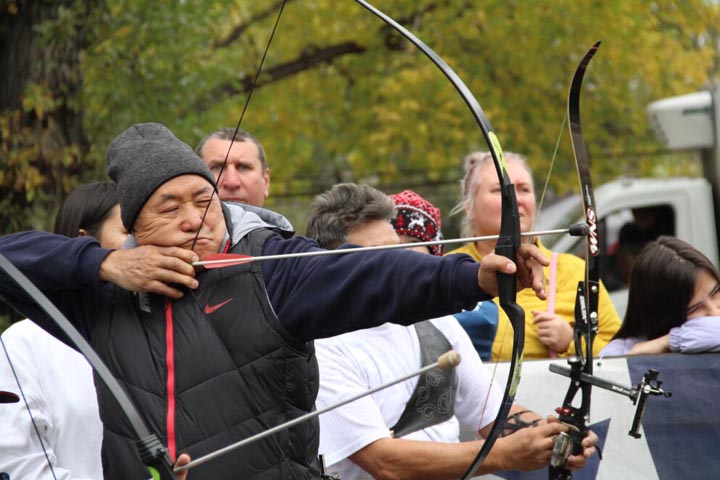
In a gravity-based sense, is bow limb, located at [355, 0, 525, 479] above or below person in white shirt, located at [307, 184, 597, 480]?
above

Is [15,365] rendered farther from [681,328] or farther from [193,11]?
[193,11]

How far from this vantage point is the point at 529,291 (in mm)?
3707

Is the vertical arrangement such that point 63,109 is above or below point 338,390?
above

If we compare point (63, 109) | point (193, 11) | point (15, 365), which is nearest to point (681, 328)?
point (15, 365)

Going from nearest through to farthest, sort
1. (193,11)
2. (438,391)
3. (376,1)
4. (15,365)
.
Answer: (15,365)
(438,391)
(193,11)
(376,1)

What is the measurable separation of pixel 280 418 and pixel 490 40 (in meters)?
8.39

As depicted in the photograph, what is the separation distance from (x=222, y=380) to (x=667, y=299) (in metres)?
1.74

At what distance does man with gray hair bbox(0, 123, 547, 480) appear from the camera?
7.40ft

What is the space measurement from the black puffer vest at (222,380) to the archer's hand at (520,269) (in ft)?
1.44

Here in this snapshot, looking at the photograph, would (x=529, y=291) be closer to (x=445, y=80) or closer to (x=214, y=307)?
(x=214, y=307)

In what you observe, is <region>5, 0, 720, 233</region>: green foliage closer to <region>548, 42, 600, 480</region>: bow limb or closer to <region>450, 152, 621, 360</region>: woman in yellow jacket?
<region>450, 152, 621, 360</region>: woman in yellow jacket

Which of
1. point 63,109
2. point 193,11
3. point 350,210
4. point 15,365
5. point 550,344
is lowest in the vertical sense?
point 550,344

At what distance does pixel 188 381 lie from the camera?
7.55 feet

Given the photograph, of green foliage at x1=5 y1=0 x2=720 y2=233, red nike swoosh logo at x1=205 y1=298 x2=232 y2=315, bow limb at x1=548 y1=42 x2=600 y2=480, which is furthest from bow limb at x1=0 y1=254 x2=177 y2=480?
green foliage at x1=5 y1=0 x2=720 y2=233
